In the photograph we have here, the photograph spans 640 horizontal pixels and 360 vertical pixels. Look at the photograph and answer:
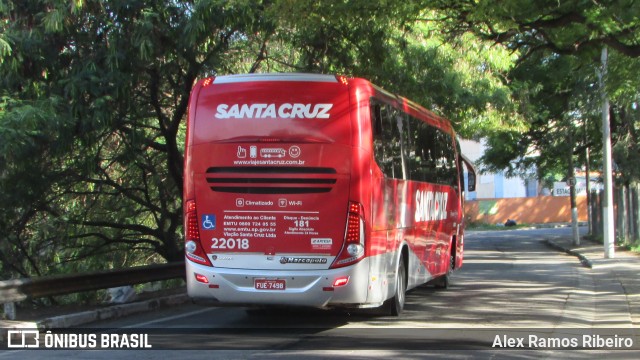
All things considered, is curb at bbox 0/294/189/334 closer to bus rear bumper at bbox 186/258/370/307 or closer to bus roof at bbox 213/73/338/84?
bus rear bumper at bbox 186/258/370/307

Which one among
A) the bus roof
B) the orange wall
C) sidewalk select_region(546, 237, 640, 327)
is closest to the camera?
the bus roof

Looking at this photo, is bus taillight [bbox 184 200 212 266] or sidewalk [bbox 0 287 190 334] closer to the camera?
bus taillight [bbox 184 200 212 266]

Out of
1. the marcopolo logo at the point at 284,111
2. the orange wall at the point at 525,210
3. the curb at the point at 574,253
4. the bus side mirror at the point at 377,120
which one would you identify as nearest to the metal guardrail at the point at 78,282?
the marcopolo logo at the point at 284,111

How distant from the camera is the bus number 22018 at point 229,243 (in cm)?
896

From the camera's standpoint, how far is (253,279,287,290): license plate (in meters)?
8.77

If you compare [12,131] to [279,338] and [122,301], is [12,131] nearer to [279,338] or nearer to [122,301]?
[122,301]

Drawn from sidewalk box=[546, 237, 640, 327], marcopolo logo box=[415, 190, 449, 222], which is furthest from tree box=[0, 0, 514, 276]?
sidewalk box=[546, 237, 640, 327]

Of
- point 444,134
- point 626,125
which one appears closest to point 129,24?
point 444,134

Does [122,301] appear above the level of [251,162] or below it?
below

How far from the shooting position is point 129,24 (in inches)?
503

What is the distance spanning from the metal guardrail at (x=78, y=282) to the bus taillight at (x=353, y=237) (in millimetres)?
4803

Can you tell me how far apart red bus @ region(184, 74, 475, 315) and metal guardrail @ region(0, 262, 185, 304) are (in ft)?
9.08

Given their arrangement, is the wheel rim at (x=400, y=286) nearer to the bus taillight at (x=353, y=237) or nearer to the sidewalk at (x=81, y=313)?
the bus taillight at (x=353, y=237)

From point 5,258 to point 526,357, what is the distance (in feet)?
42.2
